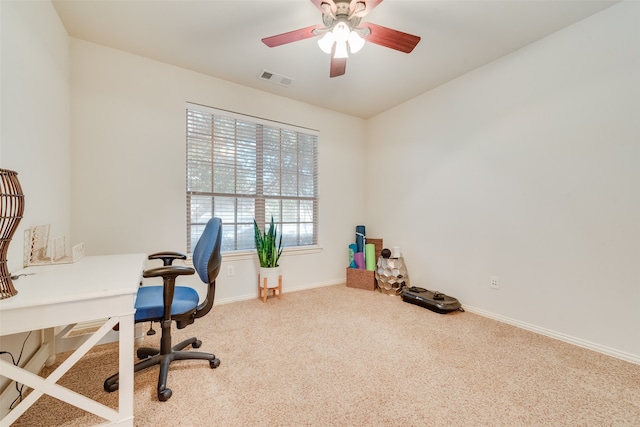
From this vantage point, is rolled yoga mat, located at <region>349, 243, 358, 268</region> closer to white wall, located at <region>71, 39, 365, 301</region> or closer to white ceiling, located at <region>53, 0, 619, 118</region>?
white wall, located at <region>71, 39, 365, 301</region>

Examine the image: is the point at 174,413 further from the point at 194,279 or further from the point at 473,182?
the point at 473,182

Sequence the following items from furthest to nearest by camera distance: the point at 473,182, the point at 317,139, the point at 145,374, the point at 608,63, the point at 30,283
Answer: the point at 317,139 → the point at 473,182 → the point at 608,63 → the point at 145,374 → the point at 30,283

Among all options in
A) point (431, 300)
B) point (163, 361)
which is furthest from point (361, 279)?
point (163, 361)

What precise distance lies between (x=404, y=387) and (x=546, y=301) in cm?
161

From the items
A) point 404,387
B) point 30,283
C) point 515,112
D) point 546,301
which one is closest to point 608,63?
point 515,112

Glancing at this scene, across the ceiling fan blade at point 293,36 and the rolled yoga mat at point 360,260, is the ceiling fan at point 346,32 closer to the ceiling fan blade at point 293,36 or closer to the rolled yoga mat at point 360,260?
the ceiling fan blade at point 293,36

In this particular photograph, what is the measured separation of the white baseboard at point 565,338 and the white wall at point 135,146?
2.56 m

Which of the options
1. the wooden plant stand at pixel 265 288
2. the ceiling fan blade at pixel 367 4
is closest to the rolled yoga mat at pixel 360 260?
the wooden plant stand at pixel 265 288

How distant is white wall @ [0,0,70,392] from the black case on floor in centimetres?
309

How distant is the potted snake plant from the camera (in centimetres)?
294

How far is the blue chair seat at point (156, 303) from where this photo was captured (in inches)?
56.5

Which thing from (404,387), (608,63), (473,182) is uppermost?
(608,63)

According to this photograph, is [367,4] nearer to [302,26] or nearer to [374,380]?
[302,26]

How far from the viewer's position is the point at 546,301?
7.13 feet
